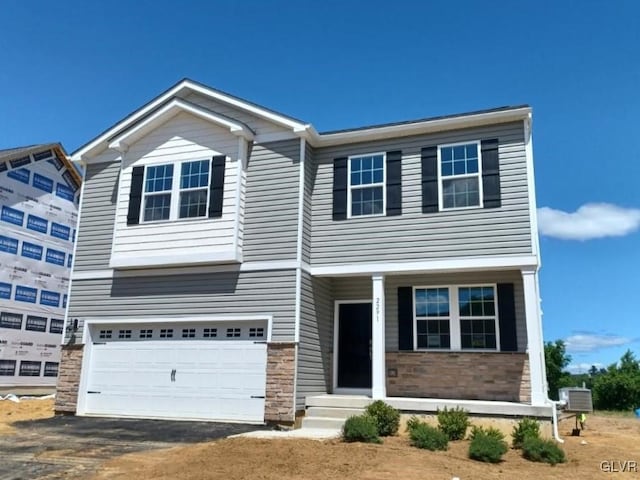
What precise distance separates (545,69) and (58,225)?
18196mm

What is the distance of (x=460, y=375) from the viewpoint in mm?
12102

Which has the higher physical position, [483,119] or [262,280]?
[483,119]

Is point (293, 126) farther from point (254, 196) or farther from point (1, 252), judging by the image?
point (1, 252)

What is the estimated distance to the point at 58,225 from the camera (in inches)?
861

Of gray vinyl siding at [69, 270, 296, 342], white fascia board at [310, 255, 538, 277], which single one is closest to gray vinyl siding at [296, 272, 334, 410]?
gray vinyl siding at [69, 270, 296, 342]

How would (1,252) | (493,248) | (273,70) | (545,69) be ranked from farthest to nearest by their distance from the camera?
(1,252) → (273,70) → (545,69) → (493,248)

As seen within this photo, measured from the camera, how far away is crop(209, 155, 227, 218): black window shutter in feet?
41.9

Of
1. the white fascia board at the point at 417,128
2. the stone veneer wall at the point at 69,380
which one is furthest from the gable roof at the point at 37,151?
the white fascia board at the point at 417,128

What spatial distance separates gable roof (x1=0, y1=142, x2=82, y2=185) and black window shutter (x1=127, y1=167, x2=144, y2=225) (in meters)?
6.55

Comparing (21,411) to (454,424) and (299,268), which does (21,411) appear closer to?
(299,268)

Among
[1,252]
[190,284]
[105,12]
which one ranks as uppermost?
[105,12]

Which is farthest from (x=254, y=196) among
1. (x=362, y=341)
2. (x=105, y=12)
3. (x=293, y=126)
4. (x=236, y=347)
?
(x=105, y=12)

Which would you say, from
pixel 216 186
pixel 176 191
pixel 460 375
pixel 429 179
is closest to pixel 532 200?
pixel 429 179

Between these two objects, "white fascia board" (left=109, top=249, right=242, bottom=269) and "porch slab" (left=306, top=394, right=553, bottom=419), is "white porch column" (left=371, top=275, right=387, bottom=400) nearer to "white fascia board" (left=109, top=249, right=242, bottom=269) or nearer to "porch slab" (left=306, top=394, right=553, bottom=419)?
"porch slab" (left=306, top=394, right=553, bottom=419)
